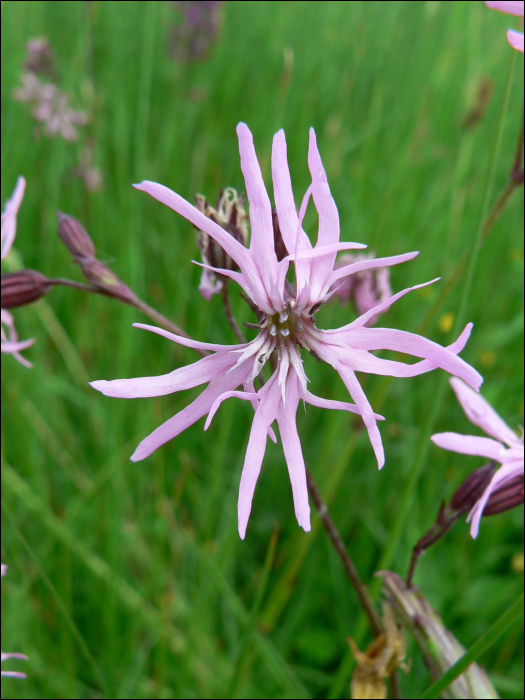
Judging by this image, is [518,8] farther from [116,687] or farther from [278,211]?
[116,687]

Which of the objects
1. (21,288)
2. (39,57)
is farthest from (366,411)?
(39,57)

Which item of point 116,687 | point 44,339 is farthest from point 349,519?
point 44,339

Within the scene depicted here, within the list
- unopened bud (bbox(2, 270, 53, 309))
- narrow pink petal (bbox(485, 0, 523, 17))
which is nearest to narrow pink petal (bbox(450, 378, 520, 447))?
narrow pink petal (bbox(485, 0, 523, 17))

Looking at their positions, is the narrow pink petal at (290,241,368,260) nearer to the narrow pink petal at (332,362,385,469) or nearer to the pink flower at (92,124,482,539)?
the pink flower at (92,124,482,539)

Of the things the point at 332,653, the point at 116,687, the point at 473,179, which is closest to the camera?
the point at 116,687

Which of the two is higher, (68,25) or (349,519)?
(68,25)

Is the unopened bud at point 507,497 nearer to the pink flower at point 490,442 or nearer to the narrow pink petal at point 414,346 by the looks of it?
the pink flower at point 490,442
